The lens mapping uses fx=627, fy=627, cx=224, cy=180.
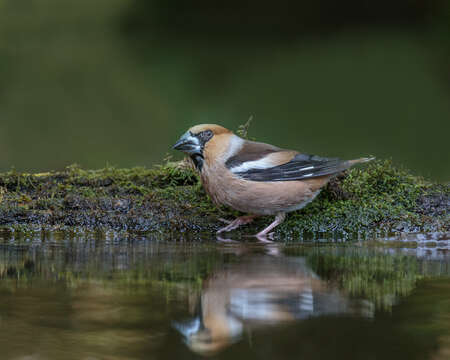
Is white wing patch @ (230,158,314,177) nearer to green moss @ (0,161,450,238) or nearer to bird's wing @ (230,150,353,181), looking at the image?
bird's wing @ (230,150,353,181)

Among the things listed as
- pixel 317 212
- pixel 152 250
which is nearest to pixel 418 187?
pixel 317 212

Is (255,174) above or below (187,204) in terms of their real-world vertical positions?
above

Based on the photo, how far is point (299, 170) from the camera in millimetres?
5016

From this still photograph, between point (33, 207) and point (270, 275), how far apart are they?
104 inches

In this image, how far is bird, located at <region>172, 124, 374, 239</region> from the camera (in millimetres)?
4891

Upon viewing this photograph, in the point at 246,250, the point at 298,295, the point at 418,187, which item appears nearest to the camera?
the point at 298,295

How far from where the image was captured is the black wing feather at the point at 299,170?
496 centimetres

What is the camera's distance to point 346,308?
247cm

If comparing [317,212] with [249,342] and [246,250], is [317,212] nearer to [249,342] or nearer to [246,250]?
[246,250]

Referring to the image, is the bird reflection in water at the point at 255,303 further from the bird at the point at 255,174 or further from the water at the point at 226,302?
the bird at the point at 255,174

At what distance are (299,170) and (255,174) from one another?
1.17 feet

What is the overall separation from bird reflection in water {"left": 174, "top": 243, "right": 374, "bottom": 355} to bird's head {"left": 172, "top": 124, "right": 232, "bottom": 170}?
1855mm

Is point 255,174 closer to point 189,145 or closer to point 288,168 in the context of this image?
point 288,168

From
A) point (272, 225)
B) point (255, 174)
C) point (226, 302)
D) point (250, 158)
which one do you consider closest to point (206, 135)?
point (250, 158)
